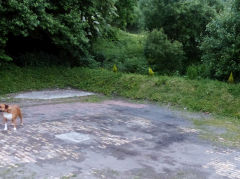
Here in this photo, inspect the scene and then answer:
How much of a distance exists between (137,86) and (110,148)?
6.93 meters

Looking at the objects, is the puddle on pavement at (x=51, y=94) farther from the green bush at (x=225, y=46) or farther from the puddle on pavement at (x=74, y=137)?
the green bush at (x=225, y=46)

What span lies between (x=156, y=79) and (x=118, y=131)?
222 inches

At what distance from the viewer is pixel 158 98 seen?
13.1 metres

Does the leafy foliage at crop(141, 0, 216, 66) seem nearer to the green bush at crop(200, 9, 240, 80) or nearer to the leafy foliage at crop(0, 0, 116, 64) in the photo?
the leafy foliage at crop(0, 0, 116, 64)

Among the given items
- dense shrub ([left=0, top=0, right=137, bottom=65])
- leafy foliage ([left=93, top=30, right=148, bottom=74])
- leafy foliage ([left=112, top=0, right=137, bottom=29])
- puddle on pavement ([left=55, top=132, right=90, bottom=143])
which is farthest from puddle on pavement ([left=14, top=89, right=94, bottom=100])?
leafy foliage ([left=112, top=0, right=137, bottom=29])

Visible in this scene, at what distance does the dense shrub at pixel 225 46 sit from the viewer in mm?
13109

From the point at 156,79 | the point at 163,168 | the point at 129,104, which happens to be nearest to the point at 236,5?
the point at 156,79

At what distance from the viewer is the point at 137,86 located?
1430 cm

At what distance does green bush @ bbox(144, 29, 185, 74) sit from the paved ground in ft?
24.7

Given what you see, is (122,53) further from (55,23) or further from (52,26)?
(52,26)

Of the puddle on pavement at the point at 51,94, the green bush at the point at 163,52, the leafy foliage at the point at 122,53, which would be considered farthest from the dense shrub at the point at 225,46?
the puddle on pavement at the point at 51,94

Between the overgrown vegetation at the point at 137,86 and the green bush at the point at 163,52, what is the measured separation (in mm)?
3842

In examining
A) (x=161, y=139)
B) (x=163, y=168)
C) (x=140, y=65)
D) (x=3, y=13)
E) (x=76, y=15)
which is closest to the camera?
(x=163, y=168)

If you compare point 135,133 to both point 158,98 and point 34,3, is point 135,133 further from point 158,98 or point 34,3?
point 34,3
